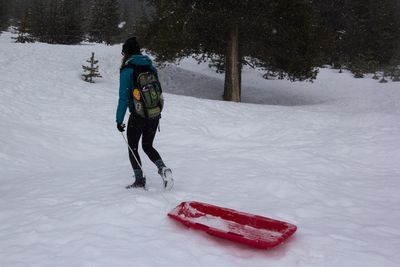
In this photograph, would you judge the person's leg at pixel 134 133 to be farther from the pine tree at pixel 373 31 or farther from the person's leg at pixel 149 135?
the pine tree at pixel 373 31

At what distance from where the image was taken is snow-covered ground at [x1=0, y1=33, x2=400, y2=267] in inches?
158

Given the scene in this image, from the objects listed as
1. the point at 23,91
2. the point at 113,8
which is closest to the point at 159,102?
the point at 23,91

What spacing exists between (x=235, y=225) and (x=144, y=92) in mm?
2224

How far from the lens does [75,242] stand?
412 centimetres

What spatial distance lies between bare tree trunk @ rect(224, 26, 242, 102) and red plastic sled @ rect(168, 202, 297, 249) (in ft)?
38.0

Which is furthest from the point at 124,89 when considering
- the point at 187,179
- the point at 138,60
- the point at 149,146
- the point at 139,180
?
the point at 187,179

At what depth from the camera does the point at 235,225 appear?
4562 millimetres

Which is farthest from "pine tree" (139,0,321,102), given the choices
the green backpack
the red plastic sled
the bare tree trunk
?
the red plastic sled

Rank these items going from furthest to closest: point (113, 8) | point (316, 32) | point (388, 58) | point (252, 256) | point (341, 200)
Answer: point (113, 8)
point (388, 58)
point (316, 32)
point (341, 200)
point (252, 256)

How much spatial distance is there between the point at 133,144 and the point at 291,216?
97.0 inches

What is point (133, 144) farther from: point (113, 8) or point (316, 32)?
point (113, 8)

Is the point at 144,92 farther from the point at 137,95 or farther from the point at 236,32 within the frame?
the point at 236,32

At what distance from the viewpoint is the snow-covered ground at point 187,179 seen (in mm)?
4023

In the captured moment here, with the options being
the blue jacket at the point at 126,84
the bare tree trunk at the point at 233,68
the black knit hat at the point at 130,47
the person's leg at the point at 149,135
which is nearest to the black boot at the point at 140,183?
the person's leg at the point at 149,135
